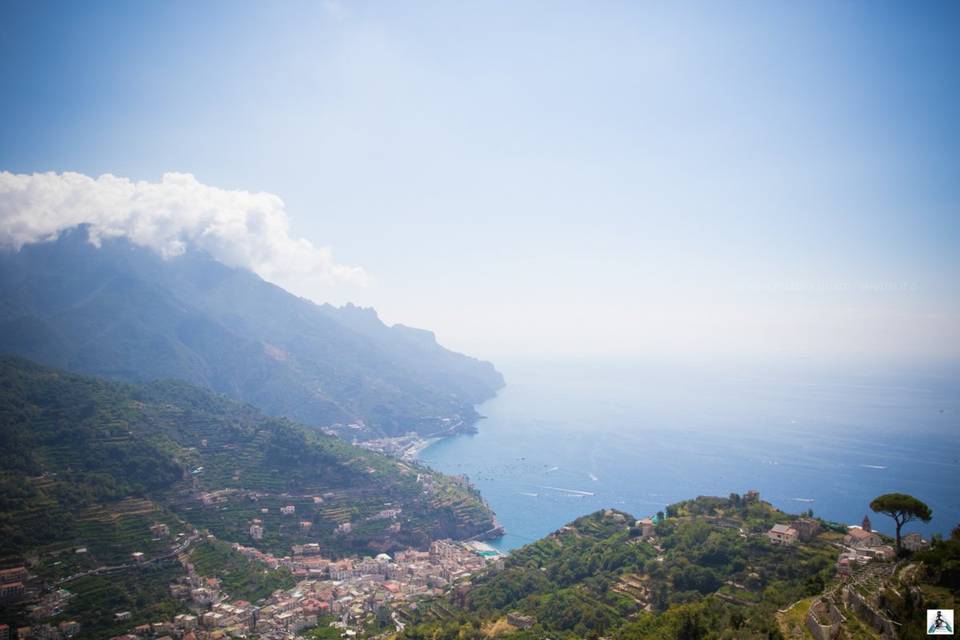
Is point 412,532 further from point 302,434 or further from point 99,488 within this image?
point 99,488

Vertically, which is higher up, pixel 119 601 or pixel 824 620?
pixel 824 620

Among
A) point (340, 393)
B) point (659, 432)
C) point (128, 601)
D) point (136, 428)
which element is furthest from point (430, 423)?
point (128, 601)

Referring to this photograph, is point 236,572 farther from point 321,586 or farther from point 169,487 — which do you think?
point 169,487

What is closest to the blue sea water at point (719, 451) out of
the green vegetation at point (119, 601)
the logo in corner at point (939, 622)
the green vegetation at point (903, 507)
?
the green vegetation at point (119, 601)

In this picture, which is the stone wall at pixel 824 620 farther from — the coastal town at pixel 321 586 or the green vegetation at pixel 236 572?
the green vegetation at pixel 236 572

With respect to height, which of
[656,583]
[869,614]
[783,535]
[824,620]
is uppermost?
[869,614]

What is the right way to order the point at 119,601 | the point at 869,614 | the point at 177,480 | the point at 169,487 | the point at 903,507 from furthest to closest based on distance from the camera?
the point at 177,480 < the point at 169,487 < the point at 119,601 < the point at 903,507 < the point at 869,614

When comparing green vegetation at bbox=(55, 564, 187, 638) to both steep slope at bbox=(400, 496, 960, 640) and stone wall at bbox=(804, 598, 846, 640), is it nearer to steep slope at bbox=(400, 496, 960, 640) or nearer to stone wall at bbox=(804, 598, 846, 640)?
steep slope at bbox=(400, 496, 960, 640)

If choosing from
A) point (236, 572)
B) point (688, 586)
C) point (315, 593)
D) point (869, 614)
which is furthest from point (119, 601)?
point (869, 614)
